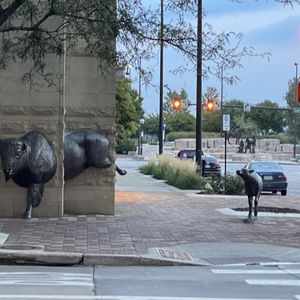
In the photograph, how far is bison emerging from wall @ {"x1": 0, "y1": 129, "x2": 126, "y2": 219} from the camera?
1388 centimetres

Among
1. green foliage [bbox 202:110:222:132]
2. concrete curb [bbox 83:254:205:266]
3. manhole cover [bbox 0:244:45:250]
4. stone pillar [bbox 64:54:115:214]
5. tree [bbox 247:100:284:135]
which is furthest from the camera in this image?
tree [bbox 247:100:284:135]

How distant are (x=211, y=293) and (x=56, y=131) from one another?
7.67 m

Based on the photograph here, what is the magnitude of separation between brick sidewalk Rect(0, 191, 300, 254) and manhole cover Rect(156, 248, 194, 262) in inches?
12.3

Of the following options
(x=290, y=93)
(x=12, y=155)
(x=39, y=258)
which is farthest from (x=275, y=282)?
(x=290, y=93)

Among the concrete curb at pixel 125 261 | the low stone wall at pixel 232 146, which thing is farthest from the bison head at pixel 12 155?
the low stone wall at pixel 232 146

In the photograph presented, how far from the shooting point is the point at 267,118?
371 ft

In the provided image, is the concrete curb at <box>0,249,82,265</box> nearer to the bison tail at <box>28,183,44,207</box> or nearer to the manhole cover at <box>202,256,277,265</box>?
the manhole cover at <box>202,256,277,265</box>

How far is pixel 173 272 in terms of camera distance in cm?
962

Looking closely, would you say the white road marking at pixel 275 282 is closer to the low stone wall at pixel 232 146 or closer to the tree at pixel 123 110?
the tree at pixel 123 110

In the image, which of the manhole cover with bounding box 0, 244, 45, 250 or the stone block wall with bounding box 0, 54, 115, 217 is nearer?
the manhole cover with bounding box 0, 244, 45, 250

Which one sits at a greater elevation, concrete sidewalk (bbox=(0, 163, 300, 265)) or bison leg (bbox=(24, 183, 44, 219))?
bison leg (bbox=(24, 183, 44, 219))

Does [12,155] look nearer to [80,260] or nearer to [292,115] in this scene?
[80,260]

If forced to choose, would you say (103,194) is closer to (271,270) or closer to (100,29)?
(100,29)

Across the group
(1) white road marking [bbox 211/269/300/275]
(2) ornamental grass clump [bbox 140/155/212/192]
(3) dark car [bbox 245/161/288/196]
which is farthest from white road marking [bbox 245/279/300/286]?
(3) dark car [bbox 245/161/288/196]
